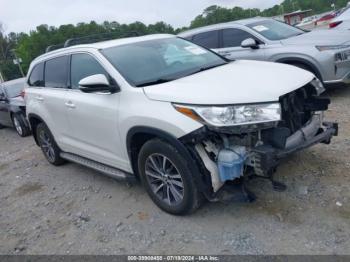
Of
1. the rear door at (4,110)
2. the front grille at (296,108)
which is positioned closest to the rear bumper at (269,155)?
the front grille at (296,108)

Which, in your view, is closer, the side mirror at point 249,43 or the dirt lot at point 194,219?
the dirt lot at point 194,219

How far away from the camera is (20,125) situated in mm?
9391

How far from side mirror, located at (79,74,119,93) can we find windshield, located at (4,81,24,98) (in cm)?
691

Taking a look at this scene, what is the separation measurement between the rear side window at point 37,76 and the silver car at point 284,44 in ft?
12.5

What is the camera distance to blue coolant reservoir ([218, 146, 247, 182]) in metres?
3.33

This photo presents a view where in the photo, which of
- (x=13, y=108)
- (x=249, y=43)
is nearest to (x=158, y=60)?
(x=249, y=43)

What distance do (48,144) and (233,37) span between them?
446 cm

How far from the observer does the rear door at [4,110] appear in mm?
10016

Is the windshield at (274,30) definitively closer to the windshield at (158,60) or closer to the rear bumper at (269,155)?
the windshield at (158,60)

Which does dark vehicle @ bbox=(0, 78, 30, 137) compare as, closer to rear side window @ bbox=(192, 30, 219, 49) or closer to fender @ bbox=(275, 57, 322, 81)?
rear side window @ bbox=(192, 30, 219, 49)

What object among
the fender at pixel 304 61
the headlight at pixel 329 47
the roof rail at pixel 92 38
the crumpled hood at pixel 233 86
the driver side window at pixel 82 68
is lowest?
the fender at pixel 304 61

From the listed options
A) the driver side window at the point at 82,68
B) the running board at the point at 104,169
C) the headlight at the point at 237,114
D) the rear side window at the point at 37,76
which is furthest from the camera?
the rear side window at the point at 37,76

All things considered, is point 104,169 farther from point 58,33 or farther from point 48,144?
point 58,33

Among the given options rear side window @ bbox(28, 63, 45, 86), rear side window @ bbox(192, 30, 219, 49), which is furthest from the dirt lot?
rear side window @ bbox(192, 30, 219, 49)
